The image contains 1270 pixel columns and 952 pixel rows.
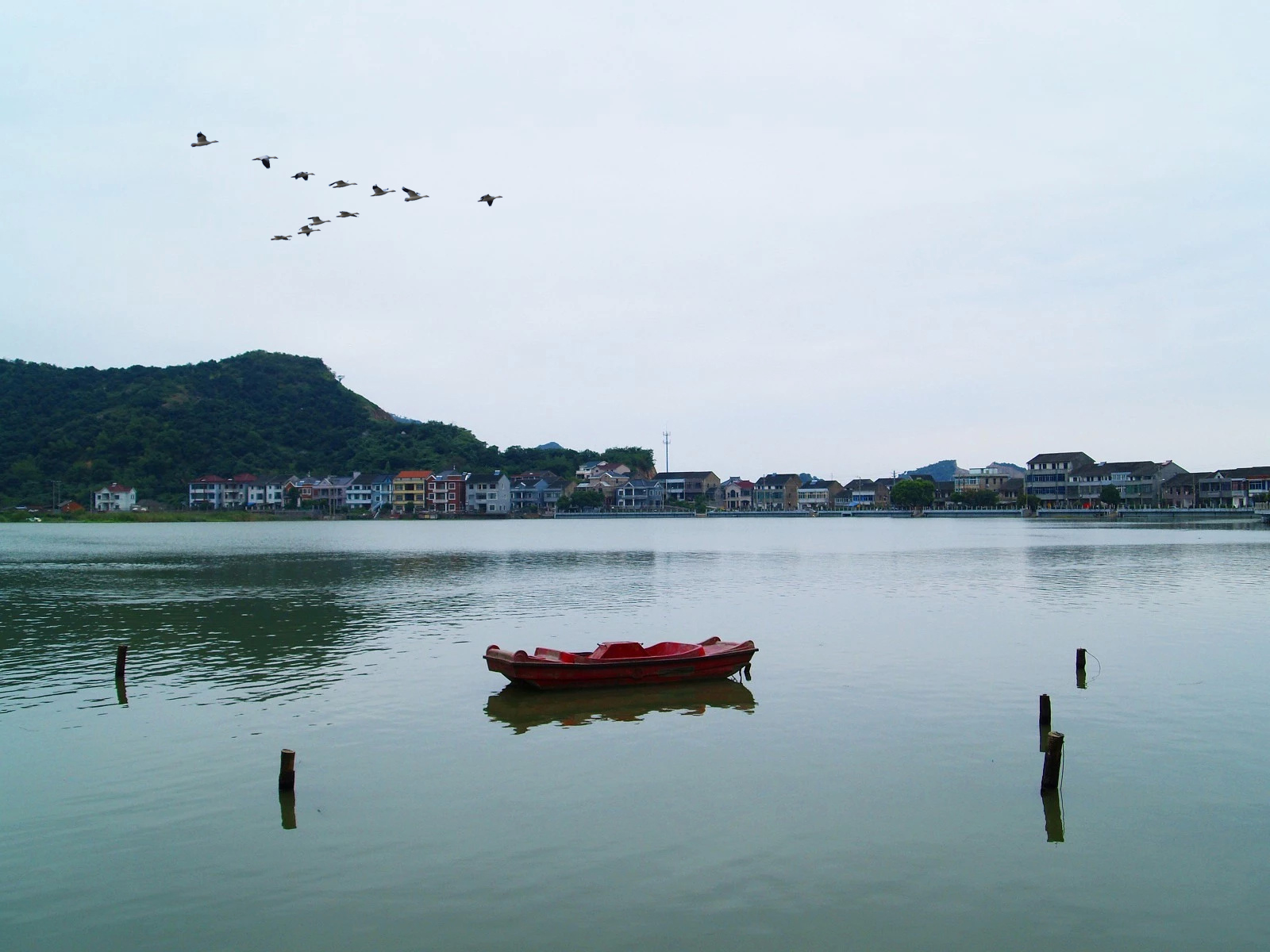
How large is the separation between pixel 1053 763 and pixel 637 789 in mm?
6851

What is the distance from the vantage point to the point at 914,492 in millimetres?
193375

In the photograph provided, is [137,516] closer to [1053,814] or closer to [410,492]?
[410,492]

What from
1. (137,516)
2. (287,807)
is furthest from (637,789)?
(137,516)

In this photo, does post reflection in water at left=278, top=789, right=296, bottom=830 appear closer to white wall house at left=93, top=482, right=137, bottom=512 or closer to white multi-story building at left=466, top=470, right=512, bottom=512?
white wall house at left=93, top=482, right=137, bottom=512

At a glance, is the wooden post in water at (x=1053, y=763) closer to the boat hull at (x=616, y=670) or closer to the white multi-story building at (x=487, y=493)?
the boat hull at (x=616, y=670)

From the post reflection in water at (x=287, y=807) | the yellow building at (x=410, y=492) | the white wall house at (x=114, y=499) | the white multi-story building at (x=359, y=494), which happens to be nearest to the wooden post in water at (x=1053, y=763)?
the post reflection in water at (x=287, y=807)

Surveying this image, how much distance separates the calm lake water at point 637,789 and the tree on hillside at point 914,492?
530 ft

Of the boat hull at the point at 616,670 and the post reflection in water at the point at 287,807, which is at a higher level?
the boat hull at the point at 616,670

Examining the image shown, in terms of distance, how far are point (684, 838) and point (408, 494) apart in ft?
612

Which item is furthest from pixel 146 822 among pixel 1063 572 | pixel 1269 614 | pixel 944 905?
pixel 1063 572

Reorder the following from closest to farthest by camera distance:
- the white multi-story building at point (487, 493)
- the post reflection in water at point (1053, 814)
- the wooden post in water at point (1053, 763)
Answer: the post reflection in water at point (1053, 814) < the wooden post in water at point (1053, 763) < the white multi-story building at point (487, 493)

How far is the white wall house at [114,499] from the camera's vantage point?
6590 inches

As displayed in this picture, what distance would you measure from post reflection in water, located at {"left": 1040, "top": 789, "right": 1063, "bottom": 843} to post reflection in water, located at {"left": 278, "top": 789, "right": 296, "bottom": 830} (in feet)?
36.9

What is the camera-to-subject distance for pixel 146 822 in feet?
45.7
